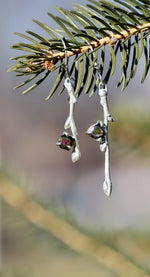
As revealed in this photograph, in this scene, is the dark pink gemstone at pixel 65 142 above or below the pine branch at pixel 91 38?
below

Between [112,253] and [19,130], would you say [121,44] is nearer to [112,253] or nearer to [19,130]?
[112,253]

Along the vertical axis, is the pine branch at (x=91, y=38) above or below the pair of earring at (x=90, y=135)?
above

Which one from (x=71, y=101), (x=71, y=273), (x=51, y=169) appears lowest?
(x=51, y=169)

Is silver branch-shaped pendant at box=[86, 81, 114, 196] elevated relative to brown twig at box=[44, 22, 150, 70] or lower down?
lower down

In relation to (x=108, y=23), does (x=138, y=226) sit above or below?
below

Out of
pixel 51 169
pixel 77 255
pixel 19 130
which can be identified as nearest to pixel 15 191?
pixel 77 255

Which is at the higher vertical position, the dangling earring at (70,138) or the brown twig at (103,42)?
the brown twig at (103,42)

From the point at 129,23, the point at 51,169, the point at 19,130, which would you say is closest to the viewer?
the point at 129,23

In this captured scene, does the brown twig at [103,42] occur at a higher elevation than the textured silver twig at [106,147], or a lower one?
higher

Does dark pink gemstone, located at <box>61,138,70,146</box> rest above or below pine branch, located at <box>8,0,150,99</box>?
below

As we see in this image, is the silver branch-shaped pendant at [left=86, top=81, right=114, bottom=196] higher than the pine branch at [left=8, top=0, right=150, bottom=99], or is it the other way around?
the pine branch at [left=8, top=0, right=150, bottom=99]

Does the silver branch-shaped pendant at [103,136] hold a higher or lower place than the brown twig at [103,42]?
lower
